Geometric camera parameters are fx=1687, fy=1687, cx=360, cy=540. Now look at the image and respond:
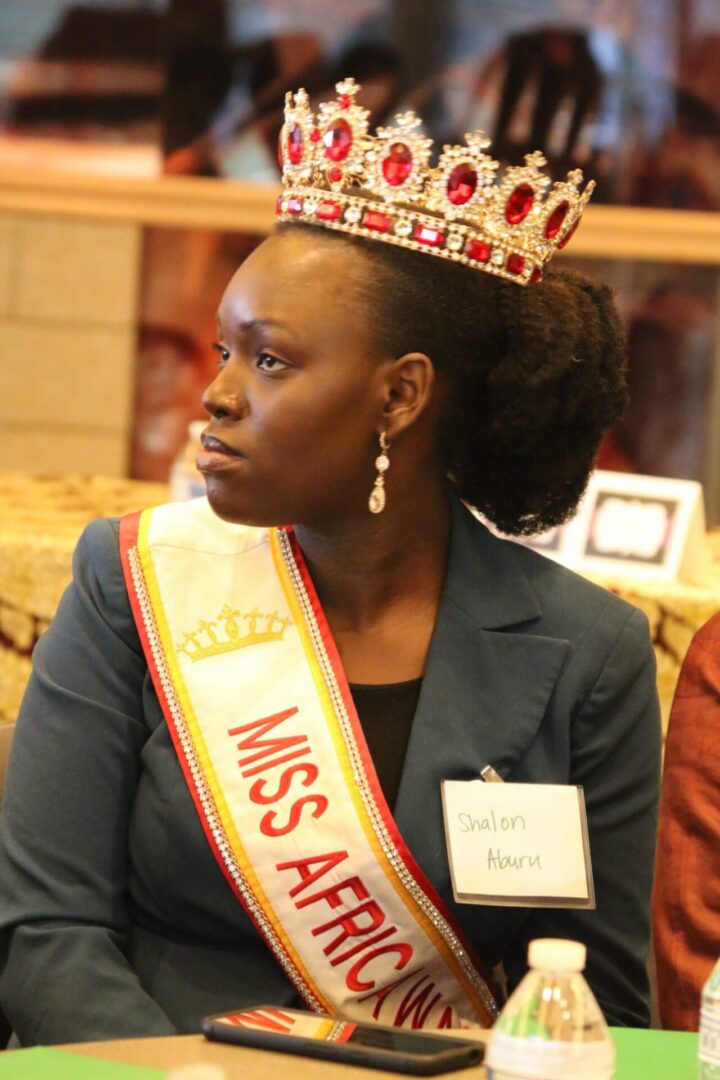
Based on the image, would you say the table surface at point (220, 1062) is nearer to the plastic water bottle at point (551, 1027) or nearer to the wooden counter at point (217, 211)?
the plastic water bottle at point (551, 1027)

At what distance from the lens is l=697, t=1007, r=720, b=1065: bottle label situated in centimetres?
122

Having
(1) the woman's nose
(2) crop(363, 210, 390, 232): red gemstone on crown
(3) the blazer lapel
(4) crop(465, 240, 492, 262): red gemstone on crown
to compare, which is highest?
(2) crop(363, 210, 390, 232): red gemstone on crown

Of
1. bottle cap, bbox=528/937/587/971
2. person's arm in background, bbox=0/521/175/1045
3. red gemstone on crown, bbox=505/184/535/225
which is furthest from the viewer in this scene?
red gemstone on crown, bbox=505/184/535/225

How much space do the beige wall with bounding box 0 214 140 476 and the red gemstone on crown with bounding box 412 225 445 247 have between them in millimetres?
4603

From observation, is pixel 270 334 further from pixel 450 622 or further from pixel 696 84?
pixel 696 84

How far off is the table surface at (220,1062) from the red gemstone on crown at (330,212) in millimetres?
902

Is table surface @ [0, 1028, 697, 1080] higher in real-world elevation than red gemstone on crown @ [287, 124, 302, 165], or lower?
lower

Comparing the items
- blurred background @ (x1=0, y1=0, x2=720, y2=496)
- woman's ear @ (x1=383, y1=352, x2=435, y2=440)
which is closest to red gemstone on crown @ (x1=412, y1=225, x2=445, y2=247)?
woman's ear @ (x1=383, y1=352, x2=435, y2=440)

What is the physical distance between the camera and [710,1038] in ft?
4.04

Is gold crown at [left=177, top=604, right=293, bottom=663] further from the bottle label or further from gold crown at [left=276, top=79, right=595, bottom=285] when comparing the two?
the bottle label

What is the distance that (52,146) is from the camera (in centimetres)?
633

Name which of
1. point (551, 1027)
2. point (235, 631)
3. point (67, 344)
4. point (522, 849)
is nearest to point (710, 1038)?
point (551, 1027)

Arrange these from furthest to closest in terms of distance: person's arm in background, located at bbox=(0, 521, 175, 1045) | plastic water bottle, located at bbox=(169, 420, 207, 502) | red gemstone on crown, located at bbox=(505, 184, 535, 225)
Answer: plastic water bottle, located at bbox=(169, 420, 207, 502), red gemstone on crown, located at bbox=(505, 184, 535, 225), person's arm in background, located at bbox=(0, 521, 175, 1045)

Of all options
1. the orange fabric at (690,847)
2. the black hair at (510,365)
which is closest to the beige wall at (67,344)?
the black hair at (510,365)
